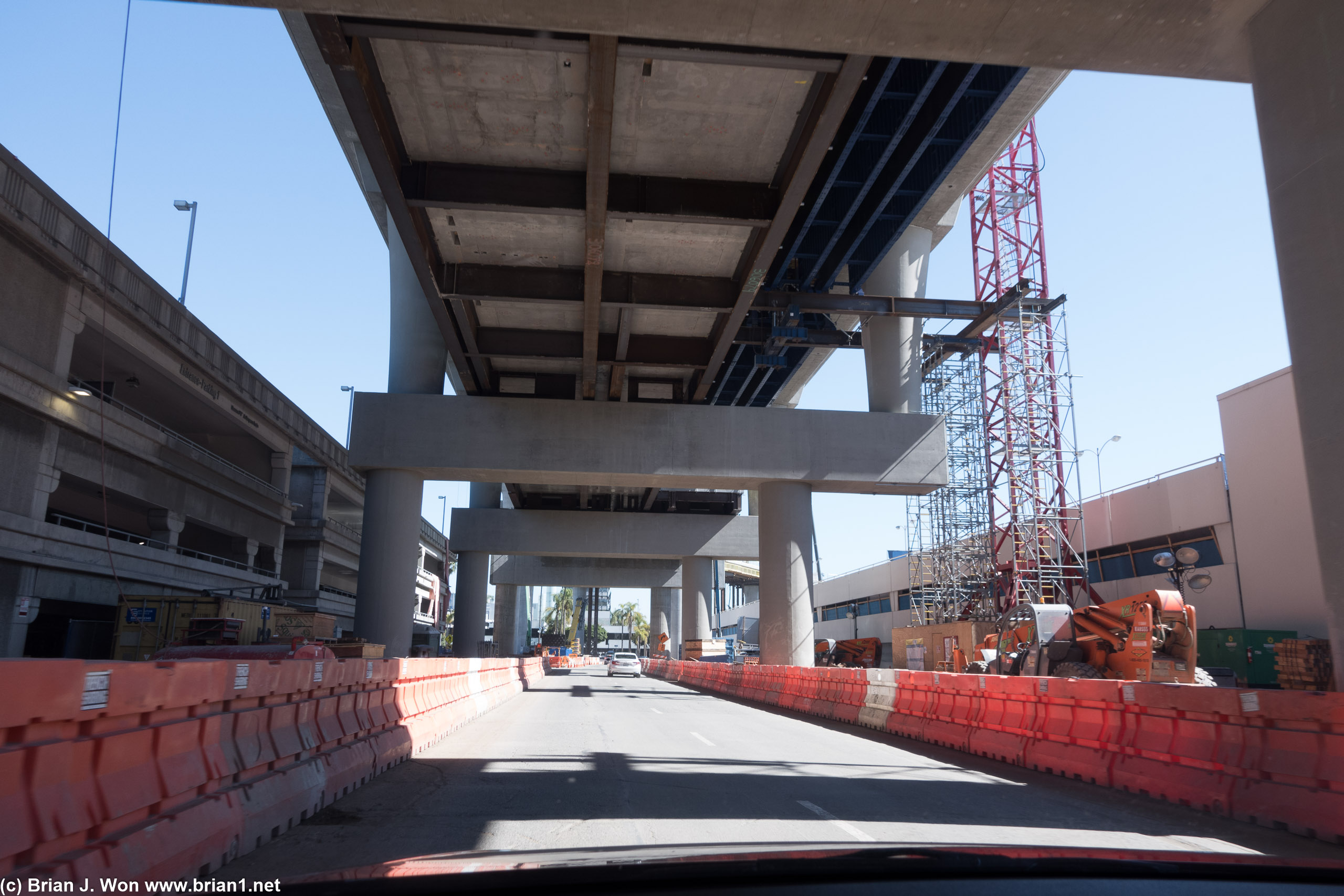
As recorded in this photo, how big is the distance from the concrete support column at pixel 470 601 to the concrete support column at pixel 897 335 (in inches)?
758

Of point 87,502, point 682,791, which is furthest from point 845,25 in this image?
point 87,502

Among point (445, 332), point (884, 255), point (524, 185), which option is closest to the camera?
point (524, 185)

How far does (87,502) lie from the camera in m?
36.9

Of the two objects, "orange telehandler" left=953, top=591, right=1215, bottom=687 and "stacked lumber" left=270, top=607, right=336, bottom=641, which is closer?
"orange telehandler" left=953, top=591, right=1215, bottom=687

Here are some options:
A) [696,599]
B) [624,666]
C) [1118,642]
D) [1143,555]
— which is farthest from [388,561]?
[1143,555]

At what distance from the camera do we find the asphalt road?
21.4 feet

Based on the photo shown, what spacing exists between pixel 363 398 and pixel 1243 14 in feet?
66.9

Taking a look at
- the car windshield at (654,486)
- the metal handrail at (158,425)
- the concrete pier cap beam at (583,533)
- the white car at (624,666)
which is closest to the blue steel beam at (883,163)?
the car windshield at (654,486)

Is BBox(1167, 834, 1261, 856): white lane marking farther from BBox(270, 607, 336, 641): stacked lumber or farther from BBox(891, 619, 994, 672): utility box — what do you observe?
BBox(891, 619, 994, 672): utility box

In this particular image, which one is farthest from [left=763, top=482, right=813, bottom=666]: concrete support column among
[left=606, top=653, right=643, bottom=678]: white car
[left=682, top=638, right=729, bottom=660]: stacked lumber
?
[left=606, top=653, right=643, bottom=678]: white car

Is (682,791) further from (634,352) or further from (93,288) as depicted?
(93,288)

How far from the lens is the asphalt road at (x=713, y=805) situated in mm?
6523

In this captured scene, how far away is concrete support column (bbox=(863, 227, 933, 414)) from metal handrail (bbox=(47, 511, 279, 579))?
2358 centimetres

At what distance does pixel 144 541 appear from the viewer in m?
34.4
